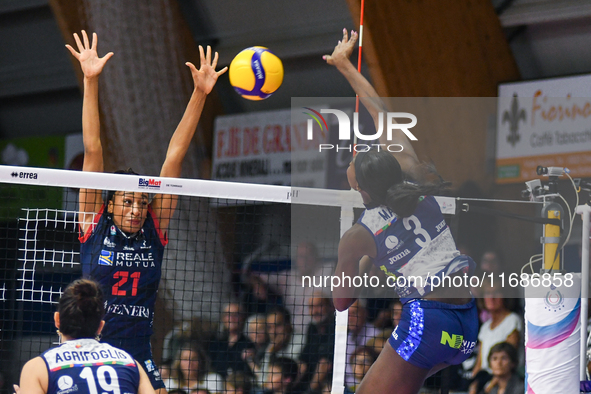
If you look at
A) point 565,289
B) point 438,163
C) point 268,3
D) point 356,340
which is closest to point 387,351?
point 565,289

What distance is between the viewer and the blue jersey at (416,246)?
4.52m

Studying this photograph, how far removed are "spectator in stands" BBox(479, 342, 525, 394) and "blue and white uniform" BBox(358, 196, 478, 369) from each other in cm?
181

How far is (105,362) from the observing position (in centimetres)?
366

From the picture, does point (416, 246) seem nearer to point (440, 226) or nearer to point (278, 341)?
point (440, 226)

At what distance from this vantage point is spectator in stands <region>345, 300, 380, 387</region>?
6.31 metres

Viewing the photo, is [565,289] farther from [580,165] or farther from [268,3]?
[268,3]

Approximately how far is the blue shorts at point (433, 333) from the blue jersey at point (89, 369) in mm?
1693

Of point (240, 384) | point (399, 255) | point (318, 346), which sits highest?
point (399, 255)

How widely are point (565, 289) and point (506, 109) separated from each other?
16.0ft

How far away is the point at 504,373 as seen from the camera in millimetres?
6176

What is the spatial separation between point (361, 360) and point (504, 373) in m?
1.22

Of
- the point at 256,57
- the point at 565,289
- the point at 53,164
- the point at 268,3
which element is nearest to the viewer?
the point at 565,289

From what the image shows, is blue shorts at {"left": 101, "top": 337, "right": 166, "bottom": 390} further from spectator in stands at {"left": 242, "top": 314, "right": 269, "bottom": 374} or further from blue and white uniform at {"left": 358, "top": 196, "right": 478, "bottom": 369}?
spectator in stands at {"left": 242, "top": 314, "right": 269, "bottom": 374}

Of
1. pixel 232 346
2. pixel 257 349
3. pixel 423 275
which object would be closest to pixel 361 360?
pixel 257 349
